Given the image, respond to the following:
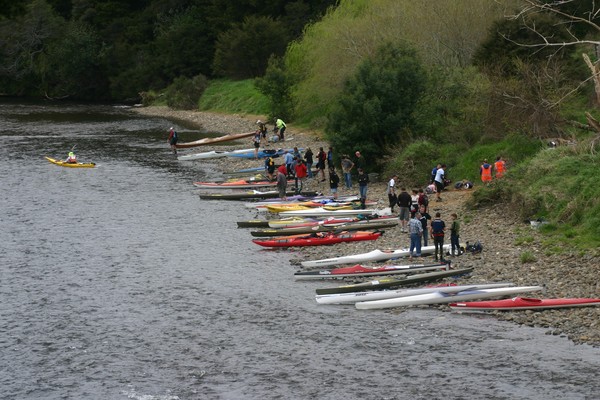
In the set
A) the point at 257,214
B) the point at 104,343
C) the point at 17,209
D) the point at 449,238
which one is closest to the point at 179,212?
the point at 257,214

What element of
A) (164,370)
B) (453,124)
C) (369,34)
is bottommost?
(164,370)

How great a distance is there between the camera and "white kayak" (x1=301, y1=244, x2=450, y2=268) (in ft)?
102

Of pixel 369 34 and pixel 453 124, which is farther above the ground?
pixel 369 34

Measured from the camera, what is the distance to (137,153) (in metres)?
62.4

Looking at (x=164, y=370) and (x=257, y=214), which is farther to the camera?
(x=257, y=214)

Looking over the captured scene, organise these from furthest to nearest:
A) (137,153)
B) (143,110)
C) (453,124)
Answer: (143,110) < (137,153) < (453,124)

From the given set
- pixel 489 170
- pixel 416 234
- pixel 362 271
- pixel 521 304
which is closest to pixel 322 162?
pixel 489 170

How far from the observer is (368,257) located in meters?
31.3

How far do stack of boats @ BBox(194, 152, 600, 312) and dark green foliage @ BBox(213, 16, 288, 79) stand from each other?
5309 cm

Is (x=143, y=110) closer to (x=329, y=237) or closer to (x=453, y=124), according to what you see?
(x=453, y=124)

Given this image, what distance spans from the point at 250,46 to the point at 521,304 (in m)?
72.9

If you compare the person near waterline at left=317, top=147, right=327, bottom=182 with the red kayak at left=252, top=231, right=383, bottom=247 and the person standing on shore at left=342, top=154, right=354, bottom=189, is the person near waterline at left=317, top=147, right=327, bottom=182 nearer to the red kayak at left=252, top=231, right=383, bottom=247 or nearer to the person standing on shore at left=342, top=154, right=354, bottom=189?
the person standing on shore at left=342, top=154, right=354, bottom=189

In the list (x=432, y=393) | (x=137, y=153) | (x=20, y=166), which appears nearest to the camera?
(x=432, y=393)

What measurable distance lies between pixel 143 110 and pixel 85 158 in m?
38.8
